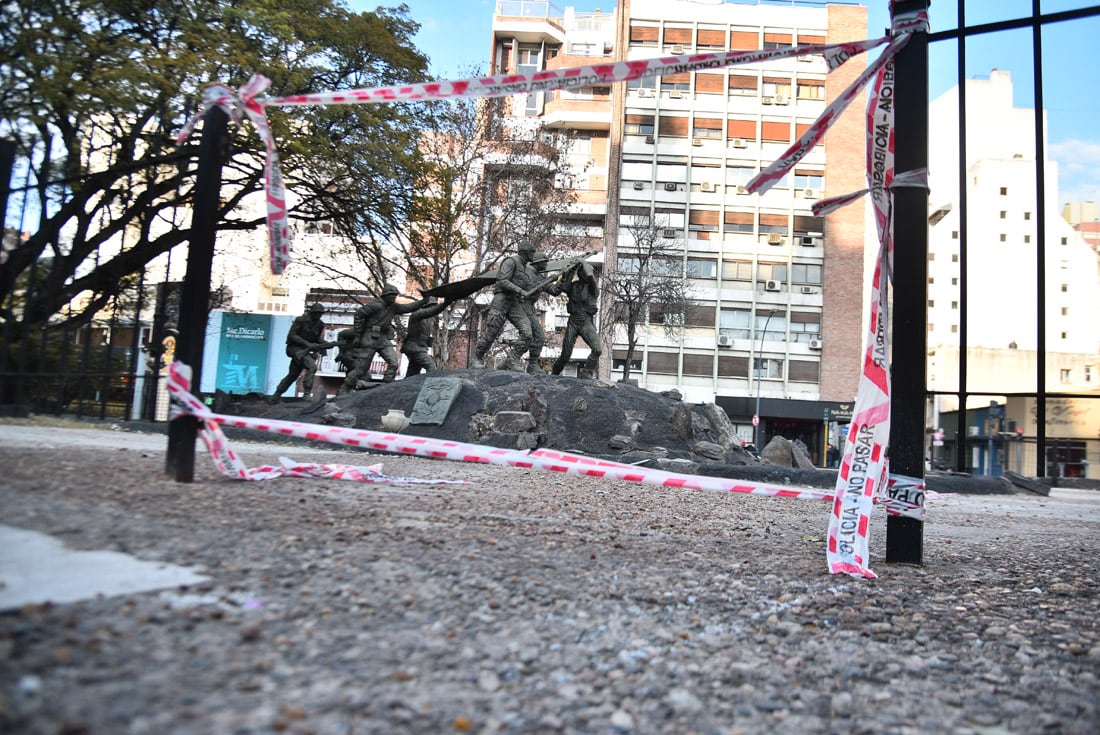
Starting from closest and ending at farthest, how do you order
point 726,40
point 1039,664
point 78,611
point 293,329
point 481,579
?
point 78,611 < point 1039,664 < point 481,579 < point 293,329 < point 726,40

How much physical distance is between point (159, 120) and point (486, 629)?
5.33 metres

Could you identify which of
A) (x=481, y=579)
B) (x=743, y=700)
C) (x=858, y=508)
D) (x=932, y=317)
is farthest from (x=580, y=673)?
(x=932, y=317)

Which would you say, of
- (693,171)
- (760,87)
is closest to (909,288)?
(693,171)

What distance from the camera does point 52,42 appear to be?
4.81 meters

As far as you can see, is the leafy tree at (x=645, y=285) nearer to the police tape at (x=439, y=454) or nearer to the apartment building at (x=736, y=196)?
the apartment building at (x=736, y=196)

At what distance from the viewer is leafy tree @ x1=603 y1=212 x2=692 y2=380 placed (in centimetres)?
3353

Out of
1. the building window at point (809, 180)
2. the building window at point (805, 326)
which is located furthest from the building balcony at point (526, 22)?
the building window at point (805, 326)

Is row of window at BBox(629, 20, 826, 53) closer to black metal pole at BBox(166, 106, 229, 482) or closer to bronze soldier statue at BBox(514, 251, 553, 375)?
bronze soldier statue at BBox(514, 251, 553, 375)

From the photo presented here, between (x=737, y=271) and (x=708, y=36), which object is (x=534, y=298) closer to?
(x=737, y=271)

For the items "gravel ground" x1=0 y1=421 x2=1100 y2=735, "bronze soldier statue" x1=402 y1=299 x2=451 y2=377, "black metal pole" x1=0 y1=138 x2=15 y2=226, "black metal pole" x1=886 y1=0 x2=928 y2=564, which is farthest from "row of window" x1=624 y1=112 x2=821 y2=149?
"black metal pole" x1=0 y1=138 x2=15 y2=226

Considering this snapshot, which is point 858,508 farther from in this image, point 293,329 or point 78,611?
point 293,329

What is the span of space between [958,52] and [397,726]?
194 inches

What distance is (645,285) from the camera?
34000mm

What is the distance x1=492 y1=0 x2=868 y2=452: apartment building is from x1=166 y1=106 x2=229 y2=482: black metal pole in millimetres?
41030
